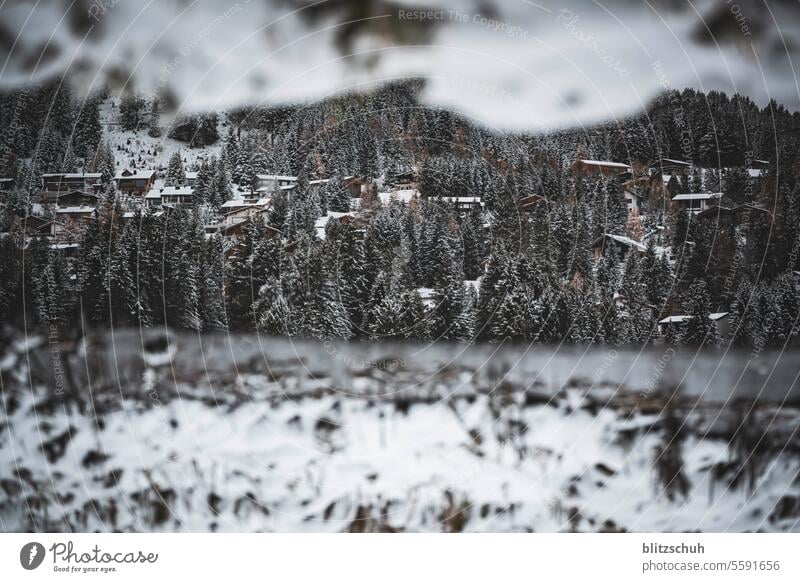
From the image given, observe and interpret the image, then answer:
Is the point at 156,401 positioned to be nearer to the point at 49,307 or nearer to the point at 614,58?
the point at 49,307

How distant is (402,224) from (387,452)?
0.78m

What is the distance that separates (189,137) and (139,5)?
46cm

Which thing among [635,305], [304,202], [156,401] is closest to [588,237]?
[635,305]

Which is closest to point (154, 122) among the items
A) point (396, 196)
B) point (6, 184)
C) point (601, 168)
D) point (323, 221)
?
point (6, 184)

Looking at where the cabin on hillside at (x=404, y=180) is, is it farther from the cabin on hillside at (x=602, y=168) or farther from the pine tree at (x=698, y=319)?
the pine tree at (x=698, y=319)

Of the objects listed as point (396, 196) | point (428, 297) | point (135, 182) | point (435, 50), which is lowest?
point (428, 297)

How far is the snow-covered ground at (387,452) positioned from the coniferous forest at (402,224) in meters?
0.19

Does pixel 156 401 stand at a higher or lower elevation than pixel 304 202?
lower

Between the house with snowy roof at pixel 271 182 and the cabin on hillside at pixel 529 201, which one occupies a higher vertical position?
the house with snowy roof at pixel 271 182

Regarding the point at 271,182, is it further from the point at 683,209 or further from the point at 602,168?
the point at 683,209

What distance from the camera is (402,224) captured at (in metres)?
2.28

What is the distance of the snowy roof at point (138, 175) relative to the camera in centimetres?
228

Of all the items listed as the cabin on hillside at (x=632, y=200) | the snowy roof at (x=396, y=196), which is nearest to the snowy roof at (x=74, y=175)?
the snowy roof at (x=396, y=196)

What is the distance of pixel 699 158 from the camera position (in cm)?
228
